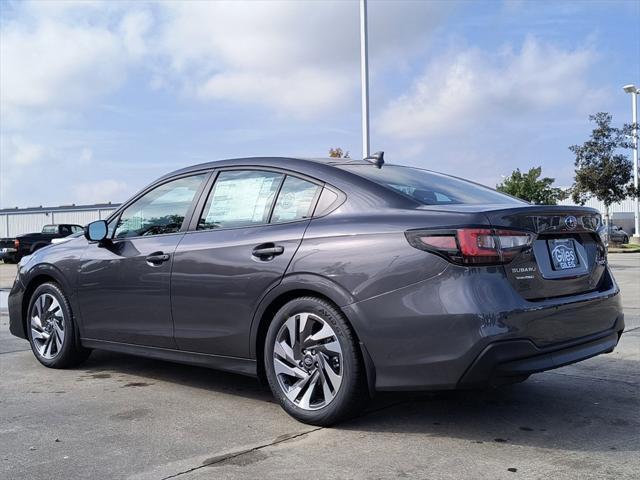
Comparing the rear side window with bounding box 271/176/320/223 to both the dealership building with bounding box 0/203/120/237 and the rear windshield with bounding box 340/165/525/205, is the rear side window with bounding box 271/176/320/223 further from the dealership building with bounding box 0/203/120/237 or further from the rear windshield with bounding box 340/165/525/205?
the dealership building with bounding box 0/203/120/237

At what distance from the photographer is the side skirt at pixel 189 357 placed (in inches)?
164

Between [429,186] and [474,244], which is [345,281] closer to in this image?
[474,244]

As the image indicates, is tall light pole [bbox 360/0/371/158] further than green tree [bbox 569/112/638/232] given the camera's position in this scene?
No

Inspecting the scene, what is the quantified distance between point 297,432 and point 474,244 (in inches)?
57.0

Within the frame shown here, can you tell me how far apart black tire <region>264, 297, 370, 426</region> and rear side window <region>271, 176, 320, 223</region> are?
55 cm

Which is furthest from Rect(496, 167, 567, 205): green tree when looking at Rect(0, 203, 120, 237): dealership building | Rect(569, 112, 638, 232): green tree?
Rect(0, 203, 120, 237): dealership building

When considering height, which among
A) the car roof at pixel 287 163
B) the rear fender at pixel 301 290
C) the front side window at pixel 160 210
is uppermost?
the car roof at pixel 287 163

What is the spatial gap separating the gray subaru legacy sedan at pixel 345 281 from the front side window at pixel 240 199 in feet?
0.03

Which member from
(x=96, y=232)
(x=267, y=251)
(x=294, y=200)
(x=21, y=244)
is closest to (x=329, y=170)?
(x=294, y=200)

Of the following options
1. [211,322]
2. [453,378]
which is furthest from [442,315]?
[211,322]

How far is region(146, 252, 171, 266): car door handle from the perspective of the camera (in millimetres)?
4590

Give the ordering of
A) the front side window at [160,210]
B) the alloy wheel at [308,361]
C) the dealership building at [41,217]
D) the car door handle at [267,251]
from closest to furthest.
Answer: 1. the alloy wheel at [308,361]
2. the car door handle at [267,251]
3. the front side window at [160,210]
4. the dealership building at [41,217]

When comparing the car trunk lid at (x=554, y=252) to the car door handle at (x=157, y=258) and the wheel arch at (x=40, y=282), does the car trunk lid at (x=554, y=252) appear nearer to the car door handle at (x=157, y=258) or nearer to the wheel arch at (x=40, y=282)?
the car door handle at (x=157, y=258)

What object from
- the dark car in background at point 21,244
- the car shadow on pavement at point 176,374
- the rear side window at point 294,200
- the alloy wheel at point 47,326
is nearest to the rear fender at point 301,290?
the rear side window at point 294,200
